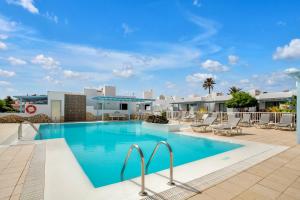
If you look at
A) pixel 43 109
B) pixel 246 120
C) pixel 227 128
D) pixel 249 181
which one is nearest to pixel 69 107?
pixel 43 109

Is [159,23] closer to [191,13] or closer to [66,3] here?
[191,13]

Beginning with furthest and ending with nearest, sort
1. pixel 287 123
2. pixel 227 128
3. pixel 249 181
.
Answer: pixel 287 123
pixel 227 128
pixel 249 181

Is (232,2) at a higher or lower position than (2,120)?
higher

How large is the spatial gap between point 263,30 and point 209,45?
13.0 feet

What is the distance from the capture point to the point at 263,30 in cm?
1181

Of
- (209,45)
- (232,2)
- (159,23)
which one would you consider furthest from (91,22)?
(209,45)

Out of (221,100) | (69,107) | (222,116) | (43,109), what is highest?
(221,100)

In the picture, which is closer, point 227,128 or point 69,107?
point 227,128

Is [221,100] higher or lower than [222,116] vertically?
higher

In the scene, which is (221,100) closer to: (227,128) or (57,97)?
(227,128)

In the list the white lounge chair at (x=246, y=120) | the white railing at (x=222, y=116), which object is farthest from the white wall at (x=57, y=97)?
the white lounge chair at (x=246, y=120)

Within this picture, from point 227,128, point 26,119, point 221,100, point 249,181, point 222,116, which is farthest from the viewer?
point 221,100

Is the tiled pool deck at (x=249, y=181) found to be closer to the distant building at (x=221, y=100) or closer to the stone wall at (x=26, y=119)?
the stone wall at (x=26, y=119)

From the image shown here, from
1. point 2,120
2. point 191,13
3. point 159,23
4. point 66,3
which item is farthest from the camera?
point 2,120
